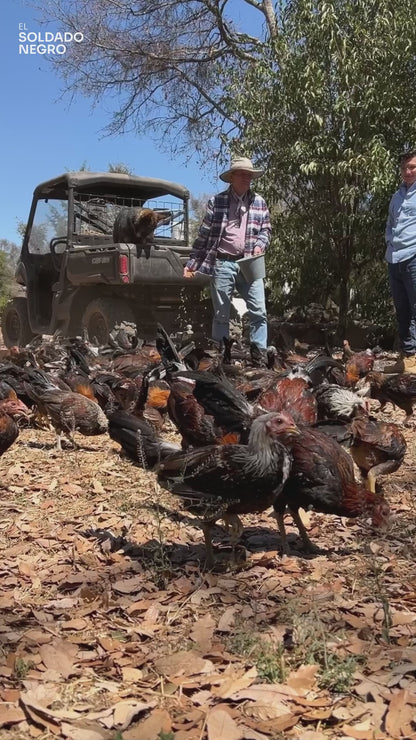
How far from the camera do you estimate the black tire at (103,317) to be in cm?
1173

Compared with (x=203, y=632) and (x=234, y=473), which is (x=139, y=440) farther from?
(x=203, y=632)

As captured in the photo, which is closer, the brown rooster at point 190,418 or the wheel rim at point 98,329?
the brown rooster at point 190,418

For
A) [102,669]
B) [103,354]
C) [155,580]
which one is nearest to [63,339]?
[103,354]

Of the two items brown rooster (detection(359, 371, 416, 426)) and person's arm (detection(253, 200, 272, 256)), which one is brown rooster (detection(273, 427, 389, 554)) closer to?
brown rooster (detection(359, 371, 416, 426))

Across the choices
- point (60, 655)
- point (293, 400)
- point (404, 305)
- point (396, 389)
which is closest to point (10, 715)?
point (60, 655)

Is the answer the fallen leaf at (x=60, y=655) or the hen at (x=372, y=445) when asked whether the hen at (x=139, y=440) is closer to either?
the hen at (x=372, y=445)

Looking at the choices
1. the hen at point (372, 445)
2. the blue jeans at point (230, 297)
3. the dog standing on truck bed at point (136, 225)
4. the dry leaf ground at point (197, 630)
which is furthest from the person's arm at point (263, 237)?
the dry leaf ground at point (197, 630)

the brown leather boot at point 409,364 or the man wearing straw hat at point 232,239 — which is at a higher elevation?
the man wearing straw hat at point 232,239

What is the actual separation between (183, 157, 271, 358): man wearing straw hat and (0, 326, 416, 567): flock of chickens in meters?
0.82

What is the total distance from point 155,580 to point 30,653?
0.93 m

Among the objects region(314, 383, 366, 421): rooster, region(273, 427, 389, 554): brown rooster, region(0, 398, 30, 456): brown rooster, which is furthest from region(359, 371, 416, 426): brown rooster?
region(0, 398, 30, 456): brown rooster

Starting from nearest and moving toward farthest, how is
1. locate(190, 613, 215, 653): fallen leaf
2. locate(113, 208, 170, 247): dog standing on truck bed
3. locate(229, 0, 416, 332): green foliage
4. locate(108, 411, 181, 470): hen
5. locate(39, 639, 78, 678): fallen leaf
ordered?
locate(39, 639, 78, 678): fallen leaf < locate(190, 613, 215, 653): fallen leaf < locate(108, 411, 181, 470): hen < locate(229, 0, 416, 332): green foliage < locate(113, 208, 170, 247): dog standing on truck bed

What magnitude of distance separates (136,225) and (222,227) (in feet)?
11.0

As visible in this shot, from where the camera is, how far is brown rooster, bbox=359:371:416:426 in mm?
6988
